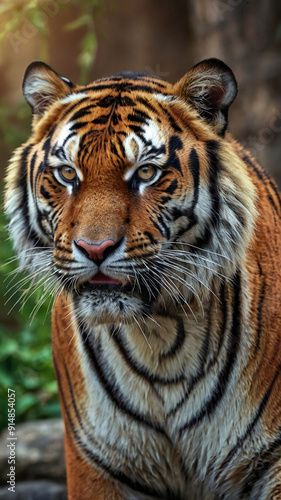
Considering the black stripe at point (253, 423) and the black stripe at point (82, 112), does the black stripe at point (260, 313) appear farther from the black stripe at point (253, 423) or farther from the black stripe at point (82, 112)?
the black stripe at point (82, 112)

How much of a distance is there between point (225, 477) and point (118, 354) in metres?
0.60

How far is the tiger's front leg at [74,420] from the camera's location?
2.64 metres

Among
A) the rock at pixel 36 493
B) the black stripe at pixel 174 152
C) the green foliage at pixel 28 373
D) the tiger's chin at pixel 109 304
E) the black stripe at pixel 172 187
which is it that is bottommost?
the rock at pixel 36 493

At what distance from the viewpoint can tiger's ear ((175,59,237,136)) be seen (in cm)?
236

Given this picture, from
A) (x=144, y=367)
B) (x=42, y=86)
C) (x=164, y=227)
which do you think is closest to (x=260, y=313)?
(x=144, y=367)

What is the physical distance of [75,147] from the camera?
228 cm

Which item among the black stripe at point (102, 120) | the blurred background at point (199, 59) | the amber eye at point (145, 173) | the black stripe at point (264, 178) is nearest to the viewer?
the amber eye at point (145, 173)

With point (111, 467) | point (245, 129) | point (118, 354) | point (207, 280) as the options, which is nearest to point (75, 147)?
point (207, 280)

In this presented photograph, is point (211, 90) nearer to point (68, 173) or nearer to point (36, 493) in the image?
point (68, 173)

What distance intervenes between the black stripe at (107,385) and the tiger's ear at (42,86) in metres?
0.88

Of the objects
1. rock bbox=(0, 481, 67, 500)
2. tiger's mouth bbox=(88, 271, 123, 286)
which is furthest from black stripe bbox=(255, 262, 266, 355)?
rock bbox=(0, 481, 67, 500)

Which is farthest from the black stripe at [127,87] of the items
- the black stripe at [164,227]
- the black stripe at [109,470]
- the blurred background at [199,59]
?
the blurred background at [199,59]

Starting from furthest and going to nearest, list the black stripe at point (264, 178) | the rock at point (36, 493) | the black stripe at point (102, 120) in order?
the rock at point (36, 493) → the black stripe at point (264, 178) → the black stripe at point (102, 120)

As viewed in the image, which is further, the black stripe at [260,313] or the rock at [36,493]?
the rock at [36,493]
